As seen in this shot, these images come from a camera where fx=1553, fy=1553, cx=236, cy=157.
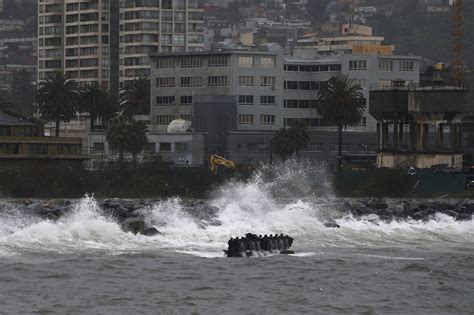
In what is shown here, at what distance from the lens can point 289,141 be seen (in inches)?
5497

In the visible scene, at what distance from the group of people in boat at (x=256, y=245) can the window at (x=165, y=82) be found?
311 ft

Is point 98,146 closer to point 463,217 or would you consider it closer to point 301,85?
point 301,85

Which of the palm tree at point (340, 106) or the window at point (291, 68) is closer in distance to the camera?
the palm tree at point (340, 106)

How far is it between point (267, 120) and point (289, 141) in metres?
15.5

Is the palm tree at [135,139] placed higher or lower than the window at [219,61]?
lower

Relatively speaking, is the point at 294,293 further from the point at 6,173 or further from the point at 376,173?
the point at 376,173

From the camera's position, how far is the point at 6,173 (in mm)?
107688

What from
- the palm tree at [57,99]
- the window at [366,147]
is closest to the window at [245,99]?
the window at [366,147]

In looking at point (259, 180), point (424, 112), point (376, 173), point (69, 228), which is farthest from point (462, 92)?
point (69, 228)

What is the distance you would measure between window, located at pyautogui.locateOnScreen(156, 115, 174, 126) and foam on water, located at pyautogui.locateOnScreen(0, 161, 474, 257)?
63.1 meters

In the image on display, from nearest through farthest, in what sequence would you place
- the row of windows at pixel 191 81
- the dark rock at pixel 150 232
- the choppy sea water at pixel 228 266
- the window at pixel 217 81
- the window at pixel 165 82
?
the choppy sea water at pixel 228 266, the dark rock at pixel 150 232, the window at pixel 217 81, the row of windows at pixel 191 81, the window at pixel 165 82

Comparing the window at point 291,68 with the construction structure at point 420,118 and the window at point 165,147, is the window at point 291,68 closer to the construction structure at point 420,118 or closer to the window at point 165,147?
the window at point 165,147

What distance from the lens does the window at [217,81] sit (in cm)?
15300

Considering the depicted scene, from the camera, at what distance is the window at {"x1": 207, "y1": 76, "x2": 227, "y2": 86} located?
502 feet
